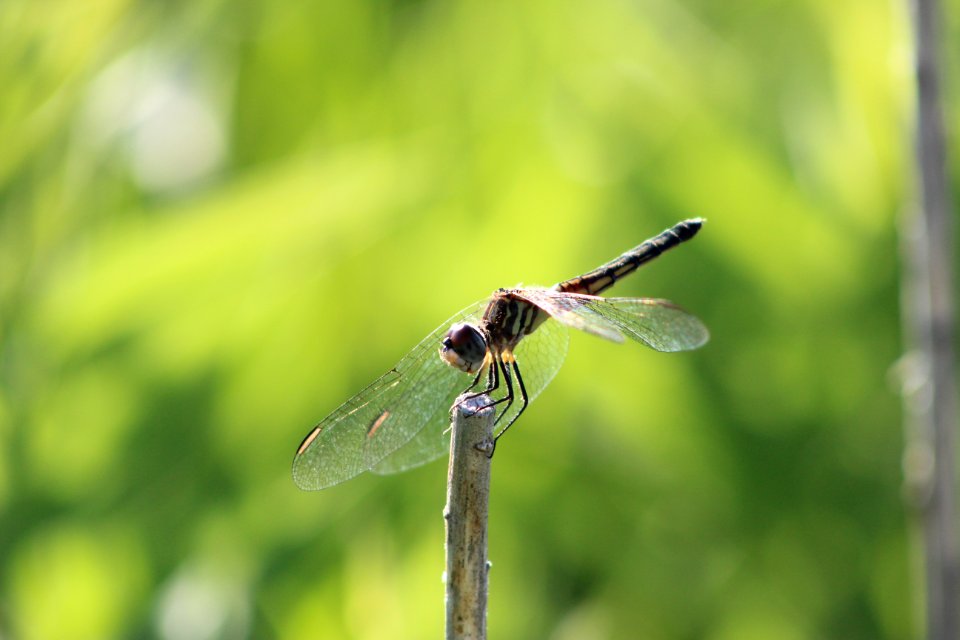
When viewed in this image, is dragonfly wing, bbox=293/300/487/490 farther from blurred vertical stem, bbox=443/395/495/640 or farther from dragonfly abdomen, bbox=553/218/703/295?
blurred vertical stem, bbox=443/395/495/640

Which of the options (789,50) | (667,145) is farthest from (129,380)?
(789,50)

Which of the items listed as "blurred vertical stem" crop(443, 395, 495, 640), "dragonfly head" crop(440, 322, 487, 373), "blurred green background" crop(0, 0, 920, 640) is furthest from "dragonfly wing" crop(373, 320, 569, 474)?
"blurred vertical stem" crop(443, 395, 495, 640)

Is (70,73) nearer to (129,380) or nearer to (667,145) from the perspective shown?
(129,380)

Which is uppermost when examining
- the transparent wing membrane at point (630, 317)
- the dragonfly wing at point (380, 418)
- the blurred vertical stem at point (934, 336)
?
the dragonfly wing at point (380, 418)

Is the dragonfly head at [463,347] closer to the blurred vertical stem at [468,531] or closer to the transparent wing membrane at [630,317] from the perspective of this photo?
the transparent wing membrane at [630,317]

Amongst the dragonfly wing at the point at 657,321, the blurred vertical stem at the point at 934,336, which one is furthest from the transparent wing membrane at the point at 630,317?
the blurred vertical stem at the point at 934,336

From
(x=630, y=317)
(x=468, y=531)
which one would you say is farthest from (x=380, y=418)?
(x=468, y=531)
